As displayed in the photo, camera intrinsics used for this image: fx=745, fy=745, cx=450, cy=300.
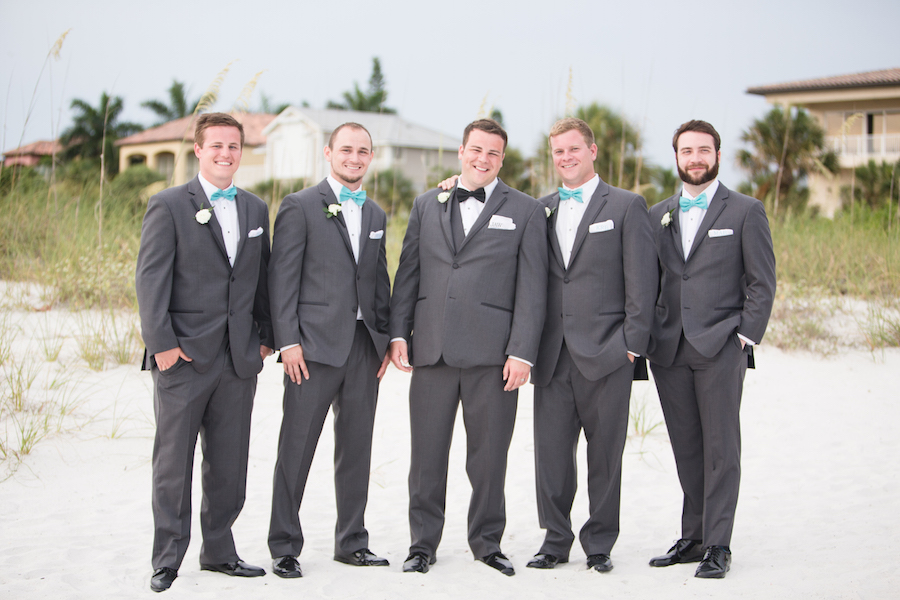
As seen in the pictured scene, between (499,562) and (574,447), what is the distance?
0.68m

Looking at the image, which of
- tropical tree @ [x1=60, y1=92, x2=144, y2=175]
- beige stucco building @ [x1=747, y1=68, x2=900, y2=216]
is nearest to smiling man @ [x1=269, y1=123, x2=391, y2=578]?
beige stucco building @ [x1=747, y1=68, x2=900, y2=216]

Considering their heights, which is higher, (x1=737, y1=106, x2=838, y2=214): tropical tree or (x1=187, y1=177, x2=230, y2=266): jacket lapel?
(x1=737, y1=106, x2=838, y2=214): tropical tree

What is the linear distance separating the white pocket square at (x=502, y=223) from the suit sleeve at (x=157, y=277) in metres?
1.49

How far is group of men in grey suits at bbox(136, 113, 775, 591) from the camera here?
352 cm

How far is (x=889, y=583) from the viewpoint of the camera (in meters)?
3.38

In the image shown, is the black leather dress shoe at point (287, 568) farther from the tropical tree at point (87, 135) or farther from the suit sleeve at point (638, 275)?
the tropical tree at point (87, 135)

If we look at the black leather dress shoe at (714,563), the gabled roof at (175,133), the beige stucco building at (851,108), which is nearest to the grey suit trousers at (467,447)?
the black leather dress shoe at (714,563)

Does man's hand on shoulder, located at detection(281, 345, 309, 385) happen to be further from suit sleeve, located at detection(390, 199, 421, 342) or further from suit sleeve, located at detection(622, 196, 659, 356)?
suit sleeve, located at detection(622, 196, 659, 356)

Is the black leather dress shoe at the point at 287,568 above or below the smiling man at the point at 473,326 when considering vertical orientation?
below

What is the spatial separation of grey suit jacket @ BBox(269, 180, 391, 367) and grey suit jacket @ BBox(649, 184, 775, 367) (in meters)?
1.46

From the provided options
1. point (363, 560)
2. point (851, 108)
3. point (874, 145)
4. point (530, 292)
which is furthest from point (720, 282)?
point (851, 108)

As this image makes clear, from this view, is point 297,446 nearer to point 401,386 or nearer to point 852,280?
point 401,386

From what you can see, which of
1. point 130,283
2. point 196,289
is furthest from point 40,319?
point 196,289

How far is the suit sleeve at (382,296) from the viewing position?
12.5 ft
